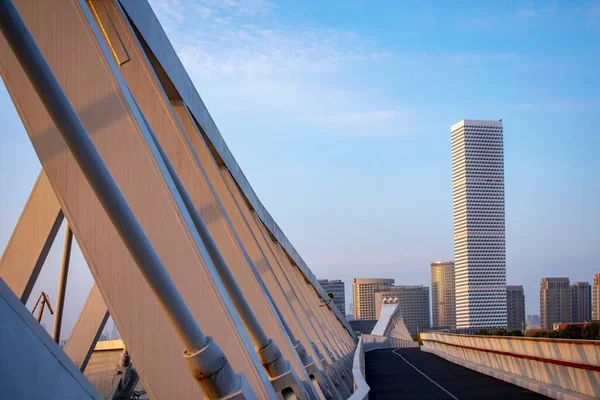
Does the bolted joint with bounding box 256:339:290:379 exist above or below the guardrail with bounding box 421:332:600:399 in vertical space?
above

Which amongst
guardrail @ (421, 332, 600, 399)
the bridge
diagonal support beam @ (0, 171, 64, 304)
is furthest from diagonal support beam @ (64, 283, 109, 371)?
guardrail @ (421, 332, 600, 399)

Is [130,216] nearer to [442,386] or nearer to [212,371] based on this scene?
[212,371]

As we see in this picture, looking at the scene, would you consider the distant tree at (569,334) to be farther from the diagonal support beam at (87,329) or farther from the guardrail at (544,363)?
the diagonal support beam at (87,329)

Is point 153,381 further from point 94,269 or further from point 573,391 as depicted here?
point 573,391

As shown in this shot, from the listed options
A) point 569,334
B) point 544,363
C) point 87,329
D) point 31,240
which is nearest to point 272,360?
point 31,240

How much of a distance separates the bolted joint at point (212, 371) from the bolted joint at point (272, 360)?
2552mm

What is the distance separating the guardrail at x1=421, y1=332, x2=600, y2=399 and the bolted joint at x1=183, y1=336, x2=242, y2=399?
386 inches

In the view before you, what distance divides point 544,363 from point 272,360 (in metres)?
10.9

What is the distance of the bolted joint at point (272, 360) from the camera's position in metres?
8.67

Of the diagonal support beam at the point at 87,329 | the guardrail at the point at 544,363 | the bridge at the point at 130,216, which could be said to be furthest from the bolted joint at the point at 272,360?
the guardrail at the point at 544,363

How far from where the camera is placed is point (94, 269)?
6.21m

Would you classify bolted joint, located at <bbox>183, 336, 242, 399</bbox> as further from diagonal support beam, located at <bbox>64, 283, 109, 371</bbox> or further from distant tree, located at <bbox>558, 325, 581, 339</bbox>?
distant tree, located at <bbox>558, 325, 581, 339</bbox>

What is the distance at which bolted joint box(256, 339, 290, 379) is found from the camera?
341 inches

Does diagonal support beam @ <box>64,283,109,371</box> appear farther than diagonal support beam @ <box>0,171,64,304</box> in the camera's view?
Yes
